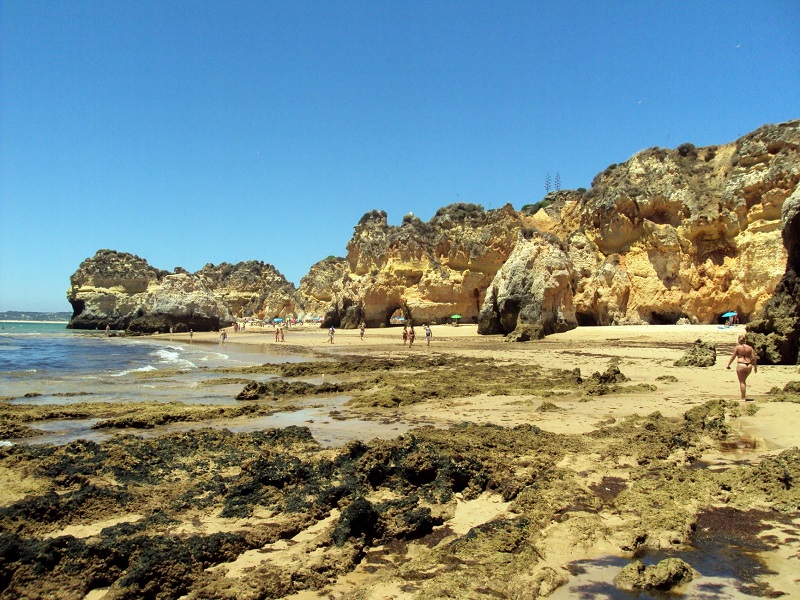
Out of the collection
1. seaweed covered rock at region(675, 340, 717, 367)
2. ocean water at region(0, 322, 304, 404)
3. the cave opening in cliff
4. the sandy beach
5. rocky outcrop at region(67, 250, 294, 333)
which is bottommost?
ocean water at region(0, 322, 304, 404)

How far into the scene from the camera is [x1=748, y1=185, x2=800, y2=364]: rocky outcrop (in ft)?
41.8

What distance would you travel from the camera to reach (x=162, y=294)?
49.8m

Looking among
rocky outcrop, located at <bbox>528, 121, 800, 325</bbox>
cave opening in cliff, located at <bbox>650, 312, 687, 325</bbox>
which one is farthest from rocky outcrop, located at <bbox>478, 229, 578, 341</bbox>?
cave opening in cliff, located at <bbox>650, 312, 687, 325</bbox>

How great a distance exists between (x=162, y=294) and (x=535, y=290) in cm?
3737

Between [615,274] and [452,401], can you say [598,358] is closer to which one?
[452,401]

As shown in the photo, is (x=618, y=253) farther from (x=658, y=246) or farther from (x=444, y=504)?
(x=444, y=504)

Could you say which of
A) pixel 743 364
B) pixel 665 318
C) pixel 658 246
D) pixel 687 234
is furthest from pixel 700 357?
pixel 687 234

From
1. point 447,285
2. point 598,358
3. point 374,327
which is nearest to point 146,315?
point 374,327

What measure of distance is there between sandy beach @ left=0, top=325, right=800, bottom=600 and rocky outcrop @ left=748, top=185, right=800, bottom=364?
18.4ft

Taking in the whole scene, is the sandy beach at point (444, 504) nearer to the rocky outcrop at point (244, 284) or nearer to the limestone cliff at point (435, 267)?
the limestone cliff at point (435, 267)

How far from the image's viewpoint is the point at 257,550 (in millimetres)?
3783

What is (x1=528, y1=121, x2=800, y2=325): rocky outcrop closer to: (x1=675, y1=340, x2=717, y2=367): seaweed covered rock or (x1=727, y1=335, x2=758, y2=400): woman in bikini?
(x1=675, y1=340, x2=717, y2=367): seaweed covered rock

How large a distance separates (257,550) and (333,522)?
69 centimetres

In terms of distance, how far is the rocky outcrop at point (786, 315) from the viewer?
41.8ft
